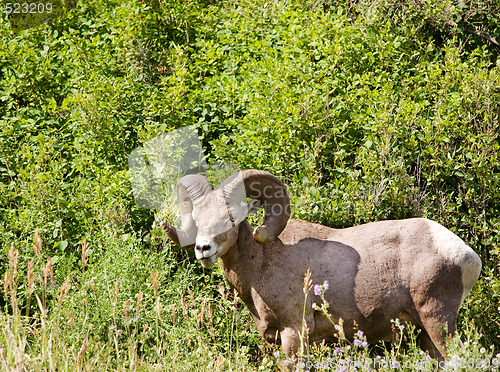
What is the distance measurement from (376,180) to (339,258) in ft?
5.32

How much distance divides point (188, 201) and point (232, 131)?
2479 millimetres

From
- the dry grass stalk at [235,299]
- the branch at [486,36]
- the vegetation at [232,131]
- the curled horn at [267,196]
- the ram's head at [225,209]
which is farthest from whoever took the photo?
the branch at [486,36]

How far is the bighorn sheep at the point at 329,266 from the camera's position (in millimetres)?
5816

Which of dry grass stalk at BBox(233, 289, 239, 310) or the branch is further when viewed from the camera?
the branch

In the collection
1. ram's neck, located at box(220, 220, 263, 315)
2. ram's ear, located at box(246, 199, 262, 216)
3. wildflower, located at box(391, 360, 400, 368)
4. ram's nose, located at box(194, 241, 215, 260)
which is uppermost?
ram's ear, located at box(246, 199, 262, 216)

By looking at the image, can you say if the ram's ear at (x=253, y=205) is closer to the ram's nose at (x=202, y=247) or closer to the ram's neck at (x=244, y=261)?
the ram's neck at (x=244, y=261)

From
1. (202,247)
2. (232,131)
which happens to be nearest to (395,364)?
(202,247)

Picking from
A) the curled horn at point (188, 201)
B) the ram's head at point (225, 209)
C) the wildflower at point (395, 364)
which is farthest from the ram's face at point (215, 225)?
the wildflower at point (395, 364)

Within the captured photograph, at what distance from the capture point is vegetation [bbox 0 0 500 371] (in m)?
7.23

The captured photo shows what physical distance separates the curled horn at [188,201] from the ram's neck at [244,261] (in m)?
0.41

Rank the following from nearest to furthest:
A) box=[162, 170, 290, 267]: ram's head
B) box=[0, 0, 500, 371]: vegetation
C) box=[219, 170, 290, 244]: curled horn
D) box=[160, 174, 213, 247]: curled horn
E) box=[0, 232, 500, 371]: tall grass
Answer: box=[0, 232, 500, 371]: tall grass < box=[162, 170, 290, 267]: ram's head < box=[219, 170, 290, 244]: curled horn < box=[160, 174, 213, 247]: curled horn < box=[0, 0, 500, 371]: vegetation

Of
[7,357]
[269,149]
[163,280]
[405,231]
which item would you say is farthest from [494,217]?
[7,357]

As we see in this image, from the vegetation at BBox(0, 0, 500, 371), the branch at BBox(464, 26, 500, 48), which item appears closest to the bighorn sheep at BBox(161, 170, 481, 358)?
the vegetation at BBox(0, 0, 500, 371)

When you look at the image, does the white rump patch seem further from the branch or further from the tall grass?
the branch
